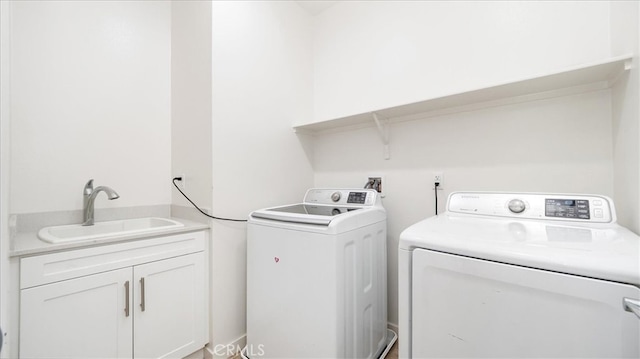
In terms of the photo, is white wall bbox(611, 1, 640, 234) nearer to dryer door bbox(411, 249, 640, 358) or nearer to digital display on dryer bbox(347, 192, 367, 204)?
dryer door bbox(411, 249, 640, 358)

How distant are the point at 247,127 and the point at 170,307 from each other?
1215 millimetres

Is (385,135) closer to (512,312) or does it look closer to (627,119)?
(627,119)

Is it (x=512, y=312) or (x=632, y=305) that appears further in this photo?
(x=512, y=312)

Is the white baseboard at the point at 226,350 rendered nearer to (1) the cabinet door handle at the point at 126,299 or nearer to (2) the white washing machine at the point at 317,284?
(2) the white washing machine at the point at 317,284

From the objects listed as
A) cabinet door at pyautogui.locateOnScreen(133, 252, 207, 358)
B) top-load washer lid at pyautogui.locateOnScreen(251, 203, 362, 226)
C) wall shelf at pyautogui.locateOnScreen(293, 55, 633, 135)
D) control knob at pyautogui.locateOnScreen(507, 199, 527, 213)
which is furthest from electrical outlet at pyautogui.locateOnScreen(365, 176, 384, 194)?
cabinet door at pyautogui.locateOnScreen(133, 252, 207, 358)

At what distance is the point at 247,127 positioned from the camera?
1.81 meters

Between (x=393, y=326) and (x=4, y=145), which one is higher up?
(x=4, y=145)

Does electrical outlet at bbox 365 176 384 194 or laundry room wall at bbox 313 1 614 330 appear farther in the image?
electrical outlet at bbox 365 176 384 194

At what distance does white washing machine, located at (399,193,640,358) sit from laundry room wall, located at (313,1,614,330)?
0.41 metres

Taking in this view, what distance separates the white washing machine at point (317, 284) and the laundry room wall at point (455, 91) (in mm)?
427

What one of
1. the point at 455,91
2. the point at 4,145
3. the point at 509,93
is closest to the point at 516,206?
the point at 509,93

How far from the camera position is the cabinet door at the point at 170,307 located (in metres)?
1.34

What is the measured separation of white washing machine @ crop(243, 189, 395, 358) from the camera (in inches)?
48.8

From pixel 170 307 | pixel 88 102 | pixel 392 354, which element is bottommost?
pixel 392 354
